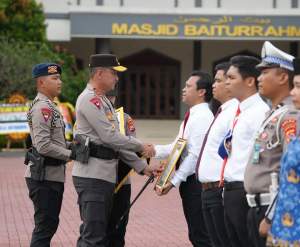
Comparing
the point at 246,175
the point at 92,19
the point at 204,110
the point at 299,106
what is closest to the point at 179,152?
the point at 204,110

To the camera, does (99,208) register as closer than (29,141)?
Yes

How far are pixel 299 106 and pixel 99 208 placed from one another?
9.82ft

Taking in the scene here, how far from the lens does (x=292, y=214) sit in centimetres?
450

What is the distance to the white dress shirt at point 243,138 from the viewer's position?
5848 millimetres

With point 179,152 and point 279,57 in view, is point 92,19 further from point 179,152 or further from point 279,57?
point 279,57

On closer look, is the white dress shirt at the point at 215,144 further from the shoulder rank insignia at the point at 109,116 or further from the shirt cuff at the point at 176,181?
the shoulder rank insignia at the point at 109,116

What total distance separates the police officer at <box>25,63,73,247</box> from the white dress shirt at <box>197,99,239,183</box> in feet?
4.46

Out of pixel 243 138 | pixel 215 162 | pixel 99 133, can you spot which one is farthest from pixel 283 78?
pixel 99 133

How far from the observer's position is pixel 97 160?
7246 millimetres

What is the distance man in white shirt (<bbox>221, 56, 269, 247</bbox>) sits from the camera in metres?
5.77

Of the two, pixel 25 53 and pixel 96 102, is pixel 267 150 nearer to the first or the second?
pixel 96 102

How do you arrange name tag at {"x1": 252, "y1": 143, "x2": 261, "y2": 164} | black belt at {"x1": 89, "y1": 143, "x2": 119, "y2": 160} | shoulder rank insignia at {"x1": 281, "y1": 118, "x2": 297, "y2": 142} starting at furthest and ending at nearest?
black belt at {"x1": 89, "y1": 143, "x2": 119, "y2": 160}, name tag at {"x1": 252, "y1": 143, "x2": 261, "y2": 164}, shoulder rank insignia at {"x1": 281, "y1": 118, "x2": 297, "y2": 142}

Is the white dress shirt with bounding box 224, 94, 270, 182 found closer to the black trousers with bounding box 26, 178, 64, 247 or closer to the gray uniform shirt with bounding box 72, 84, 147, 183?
the gray uniform shirt with bounding box 72, 84, 147, 183

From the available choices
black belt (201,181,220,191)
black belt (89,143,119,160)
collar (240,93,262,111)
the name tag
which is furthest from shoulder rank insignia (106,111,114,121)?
the name tag
